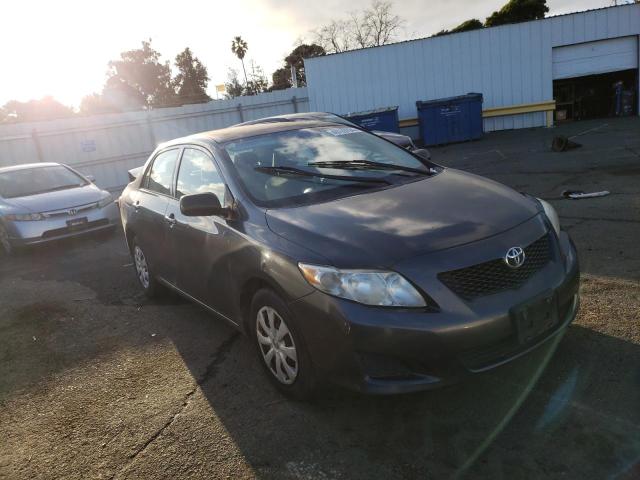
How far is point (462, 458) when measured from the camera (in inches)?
95.0

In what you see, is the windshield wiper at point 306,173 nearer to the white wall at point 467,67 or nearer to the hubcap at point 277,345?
the hubcap at point 277,345

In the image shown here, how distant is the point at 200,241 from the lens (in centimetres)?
369

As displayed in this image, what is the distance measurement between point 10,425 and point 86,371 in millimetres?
691

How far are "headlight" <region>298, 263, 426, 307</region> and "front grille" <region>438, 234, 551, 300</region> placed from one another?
179mm

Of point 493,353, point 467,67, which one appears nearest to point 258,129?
point 493,353

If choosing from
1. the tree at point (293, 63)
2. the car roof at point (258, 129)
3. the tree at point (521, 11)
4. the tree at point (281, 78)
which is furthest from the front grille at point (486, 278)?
the tree at point (281, 78)

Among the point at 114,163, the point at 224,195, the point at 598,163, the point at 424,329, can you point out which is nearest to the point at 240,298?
the point at 224,195

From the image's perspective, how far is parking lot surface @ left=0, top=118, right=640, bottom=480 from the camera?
8.06 ft

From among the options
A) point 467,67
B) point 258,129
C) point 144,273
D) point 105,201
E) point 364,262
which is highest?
point 467,67

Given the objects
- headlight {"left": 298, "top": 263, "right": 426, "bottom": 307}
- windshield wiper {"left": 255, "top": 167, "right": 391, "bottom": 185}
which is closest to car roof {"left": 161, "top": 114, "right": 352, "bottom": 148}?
windshield wiper {"left": 255, "top": 167, "right": 391, "bottom": 185}

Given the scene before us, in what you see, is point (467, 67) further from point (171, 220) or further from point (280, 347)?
point (280, 347)

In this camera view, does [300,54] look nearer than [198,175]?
No

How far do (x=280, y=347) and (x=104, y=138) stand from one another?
1540 centimetres

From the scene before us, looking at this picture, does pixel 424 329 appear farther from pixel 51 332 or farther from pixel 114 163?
pixel 114 163
